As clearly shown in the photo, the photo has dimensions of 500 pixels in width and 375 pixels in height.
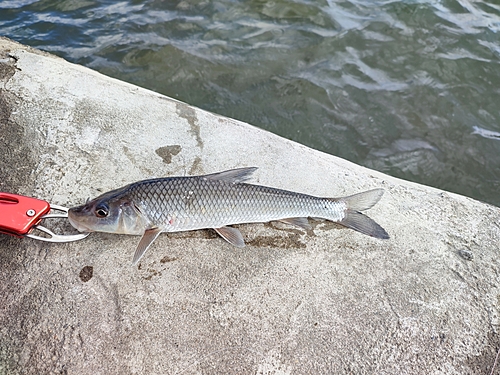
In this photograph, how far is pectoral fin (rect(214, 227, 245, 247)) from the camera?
120 inches

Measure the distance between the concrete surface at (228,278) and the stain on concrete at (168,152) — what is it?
16 millimetres

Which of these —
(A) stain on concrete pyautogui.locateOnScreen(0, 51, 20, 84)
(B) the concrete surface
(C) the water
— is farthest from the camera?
(C) the water

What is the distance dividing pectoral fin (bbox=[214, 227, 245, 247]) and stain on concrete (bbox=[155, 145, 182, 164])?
0.90m

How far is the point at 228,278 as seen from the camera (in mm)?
2916

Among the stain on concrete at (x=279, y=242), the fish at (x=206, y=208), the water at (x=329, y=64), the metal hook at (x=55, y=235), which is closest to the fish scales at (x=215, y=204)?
the fish at (x=206, y=208)

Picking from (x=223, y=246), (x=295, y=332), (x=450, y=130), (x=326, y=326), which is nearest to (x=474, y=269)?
(x=326, y=326)

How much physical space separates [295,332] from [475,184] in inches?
172

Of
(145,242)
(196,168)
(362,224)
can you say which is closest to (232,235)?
(145,242)

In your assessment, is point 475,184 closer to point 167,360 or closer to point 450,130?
point 450,130

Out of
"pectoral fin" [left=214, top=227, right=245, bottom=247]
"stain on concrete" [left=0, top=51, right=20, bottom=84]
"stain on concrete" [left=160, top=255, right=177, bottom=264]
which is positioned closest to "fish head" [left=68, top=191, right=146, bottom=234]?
"stain on concrete" [left=160, top=255, right=177, bottom=264]

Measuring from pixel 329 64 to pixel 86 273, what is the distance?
236 inches

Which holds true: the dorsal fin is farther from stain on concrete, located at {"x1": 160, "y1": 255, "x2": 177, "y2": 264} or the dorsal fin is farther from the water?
the water

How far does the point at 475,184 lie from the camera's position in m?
5.90

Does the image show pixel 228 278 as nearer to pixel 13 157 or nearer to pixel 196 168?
pixel 196 168
